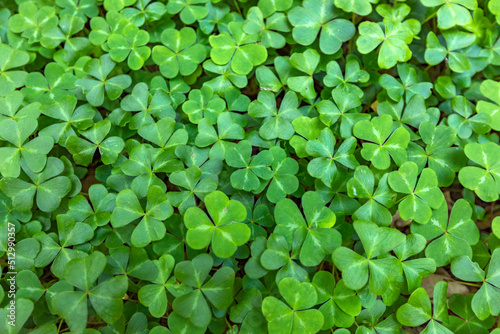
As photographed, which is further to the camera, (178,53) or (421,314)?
(178,53)

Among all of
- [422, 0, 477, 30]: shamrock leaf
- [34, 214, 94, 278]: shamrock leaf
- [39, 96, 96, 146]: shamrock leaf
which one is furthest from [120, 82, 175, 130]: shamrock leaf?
[422, 0, 477, 30]: shamrock leaf

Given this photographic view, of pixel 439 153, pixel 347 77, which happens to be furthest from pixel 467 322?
pixel 347 77

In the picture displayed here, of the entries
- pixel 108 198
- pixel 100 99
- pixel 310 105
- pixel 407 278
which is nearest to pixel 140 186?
pixel 108 198

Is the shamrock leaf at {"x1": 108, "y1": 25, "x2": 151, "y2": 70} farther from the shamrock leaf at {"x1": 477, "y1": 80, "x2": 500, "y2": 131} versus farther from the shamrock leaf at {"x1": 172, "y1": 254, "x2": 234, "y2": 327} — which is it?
the shamrock leaf at {"x1": 477, "y1": 80, "x2": 500, "y2": 131}

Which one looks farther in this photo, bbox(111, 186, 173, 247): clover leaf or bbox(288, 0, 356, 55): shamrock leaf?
bbox(288, 0, 356, 55): shamrock leaf

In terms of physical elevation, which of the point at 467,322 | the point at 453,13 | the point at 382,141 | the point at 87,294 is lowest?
the point at 467,322

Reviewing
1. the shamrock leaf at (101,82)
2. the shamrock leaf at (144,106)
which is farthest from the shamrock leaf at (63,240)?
the shamrock leaf at (101,82)

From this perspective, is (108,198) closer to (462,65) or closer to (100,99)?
(100,99)

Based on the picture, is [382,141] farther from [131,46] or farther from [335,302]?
[131,46]
